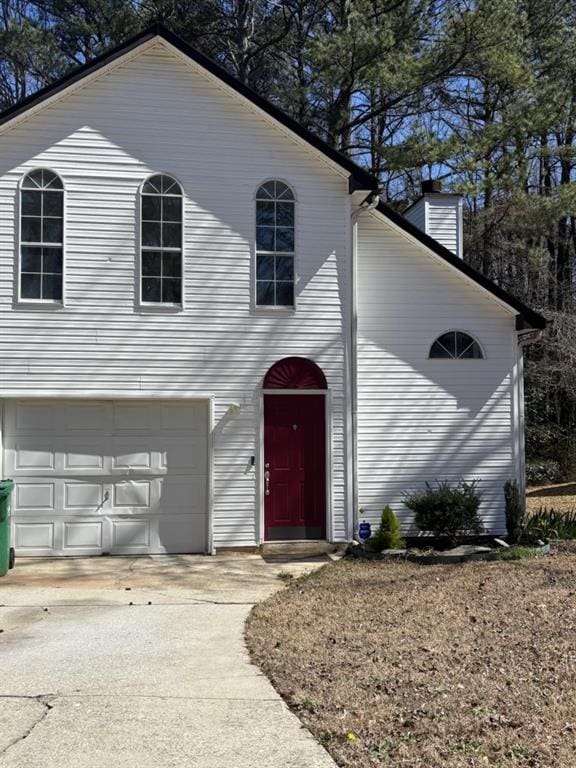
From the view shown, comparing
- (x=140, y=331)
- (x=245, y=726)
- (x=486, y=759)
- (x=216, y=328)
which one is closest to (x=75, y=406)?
(x=140, y=331)

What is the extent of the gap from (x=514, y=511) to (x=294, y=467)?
11.5ft

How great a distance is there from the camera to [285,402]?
11875 millimetres

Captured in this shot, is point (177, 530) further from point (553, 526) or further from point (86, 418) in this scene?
point (553, 526)

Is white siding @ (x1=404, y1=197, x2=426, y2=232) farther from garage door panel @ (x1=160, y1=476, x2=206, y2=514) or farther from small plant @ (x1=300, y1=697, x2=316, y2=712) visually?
small plant @ (x1=300, y1=697, x2=316, y2=712)

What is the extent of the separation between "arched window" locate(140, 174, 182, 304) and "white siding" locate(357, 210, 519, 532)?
9.73ft

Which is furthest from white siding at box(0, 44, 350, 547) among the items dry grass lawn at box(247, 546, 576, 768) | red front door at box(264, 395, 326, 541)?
dry grass lawn at box(247, 546, 576, 768)

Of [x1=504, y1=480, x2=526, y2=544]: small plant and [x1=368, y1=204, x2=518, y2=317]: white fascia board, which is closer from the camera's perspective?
[x1=504, y1=480, x2=526, y2=544]: small plant

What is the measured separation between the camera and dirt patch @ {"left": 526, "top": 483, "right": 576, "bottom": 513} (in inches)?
680

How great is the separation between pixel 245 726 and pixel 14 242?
27.9 feet

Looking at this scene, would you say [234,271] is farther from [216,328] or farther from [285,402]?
[285,402]

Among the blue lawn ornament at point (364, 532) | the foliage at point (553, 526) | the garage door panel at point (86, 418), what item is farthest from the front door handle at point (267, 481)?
the foliage at point (553, 526)

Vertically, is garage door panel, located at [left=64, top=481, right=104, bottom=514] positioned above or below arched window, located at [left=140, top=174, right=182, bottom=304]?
below

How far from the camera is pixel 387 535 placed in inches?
435

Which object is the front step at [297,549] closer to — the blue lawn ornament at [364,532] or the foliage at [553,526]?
the blue lawn ornament at [364,532]
